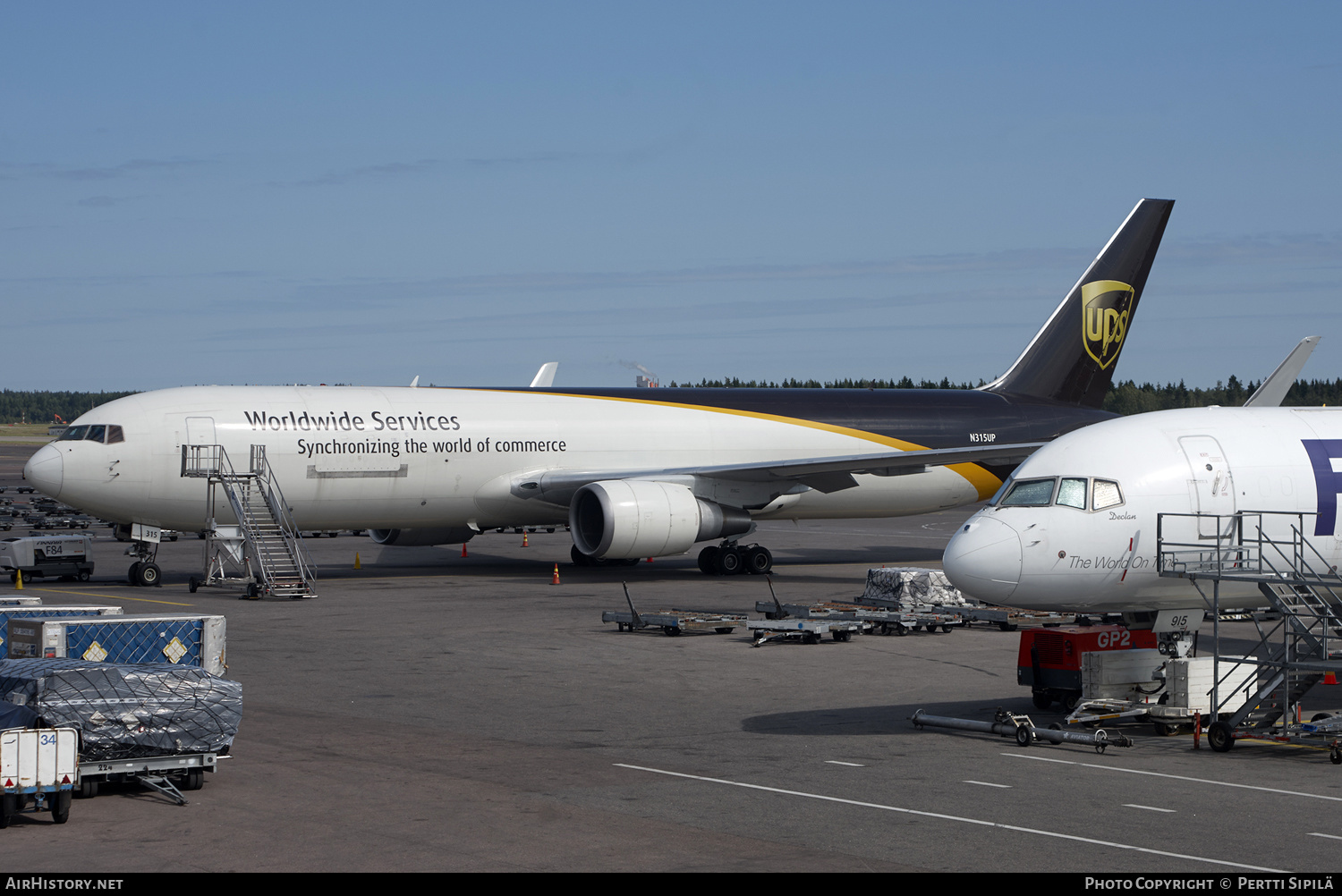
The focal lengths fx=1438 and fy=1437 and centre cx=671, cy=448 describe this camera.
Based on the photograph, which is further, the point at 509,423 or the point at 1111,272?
the point at 1111,272

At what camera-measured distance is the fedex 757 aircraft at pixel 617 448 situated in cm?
3278

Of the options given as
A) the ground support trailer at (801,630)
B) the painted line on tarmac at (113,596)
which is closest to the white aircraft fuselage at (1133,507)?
the ground support trailer at (801,630)

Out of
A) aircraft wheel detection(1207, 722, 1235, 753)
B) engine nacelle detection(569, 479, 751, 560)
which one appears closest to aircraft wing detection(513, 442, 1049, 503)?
engine nacelle detection(569, 479, 751, 560)

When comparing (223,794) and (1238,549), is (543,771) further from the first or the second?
(1238,549)

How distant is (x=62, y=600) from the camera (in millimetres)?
29719

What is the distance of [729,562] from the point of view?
3697 cm

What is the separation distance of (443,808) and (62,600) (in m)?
19.8

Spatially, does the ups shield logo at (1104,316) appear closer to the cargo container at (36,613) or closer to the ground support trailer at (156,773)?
the cargo container at (36,613)

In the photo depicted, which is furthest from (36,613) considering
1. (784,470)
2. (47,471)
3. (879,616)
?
(784,470)

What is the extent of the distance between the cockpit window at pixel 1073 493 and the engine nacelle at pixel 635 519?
654 inches

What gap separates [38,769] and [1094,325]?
35870 mm

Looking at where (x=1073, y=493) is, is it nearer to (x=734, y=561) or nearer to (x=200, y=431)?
(x=734, y=561)

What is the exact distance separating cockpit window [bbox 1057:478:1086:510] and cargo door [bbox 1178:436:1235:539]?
1271 mm
